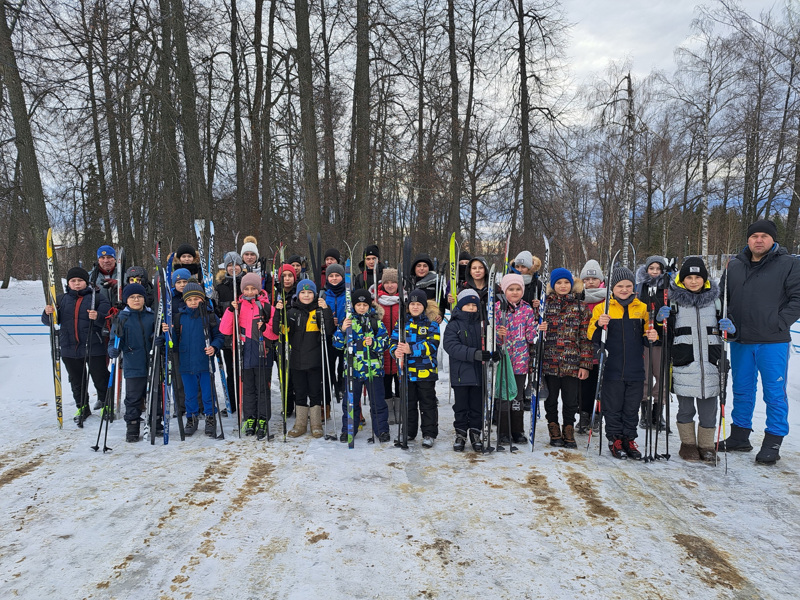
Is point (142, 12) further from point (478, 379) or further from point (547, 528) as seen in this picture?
point (547, 528)

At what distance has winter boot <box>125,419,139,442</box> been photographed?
480 cm

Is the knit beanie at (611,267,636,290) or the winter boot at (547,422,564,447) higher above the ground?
the knit beanie at (611,267,636,290)

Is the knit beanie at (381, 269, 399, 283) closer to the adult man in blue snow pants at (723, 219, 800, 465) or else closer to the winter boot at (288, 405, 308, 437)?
the winter boot at (288, 405, 308, 437)

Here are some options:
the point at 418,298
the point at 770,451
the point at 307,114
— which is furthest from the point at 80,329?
the point at 770,451

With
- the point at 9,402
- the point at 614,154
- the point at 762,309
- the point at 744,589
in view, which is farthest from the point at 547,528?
the point at 614,154

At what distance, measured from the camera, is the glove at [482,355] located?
4293mm

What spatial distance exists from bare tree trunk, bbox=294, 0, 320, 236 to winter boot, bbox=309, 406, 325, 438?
5.43 meters

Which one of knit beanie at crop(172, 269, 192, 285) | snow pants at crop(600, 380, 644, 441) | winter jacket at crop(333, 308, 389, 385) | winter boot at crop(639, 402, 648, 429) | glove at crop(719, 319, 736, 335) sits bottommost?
winter boot at crop(639, 402, 648, 429)

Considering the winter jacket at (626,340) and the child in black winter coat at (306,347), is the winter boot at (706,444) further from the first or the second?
the child in black winter coat at (306,347)

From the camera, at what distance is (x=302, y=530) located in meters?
3.08

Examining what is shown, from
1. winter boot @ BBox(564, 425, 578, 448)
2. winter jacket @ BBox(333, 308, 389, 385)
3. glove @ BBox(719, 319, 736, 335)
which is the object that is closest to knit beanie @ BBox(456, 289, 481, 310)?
winter jacket @ BBox(333, 308, 389, 385)

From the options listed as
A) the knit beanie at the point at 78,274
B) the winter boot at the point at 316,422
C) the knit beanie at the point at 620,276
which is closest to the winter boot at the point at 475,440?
the winter boot at the point at 316,422

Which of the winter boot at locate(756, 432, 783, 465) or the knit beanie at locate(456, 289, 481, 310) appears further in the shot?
the knit beanie at locate(456, 289, 481, 310)

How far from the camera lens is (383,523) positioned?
3170 mm
